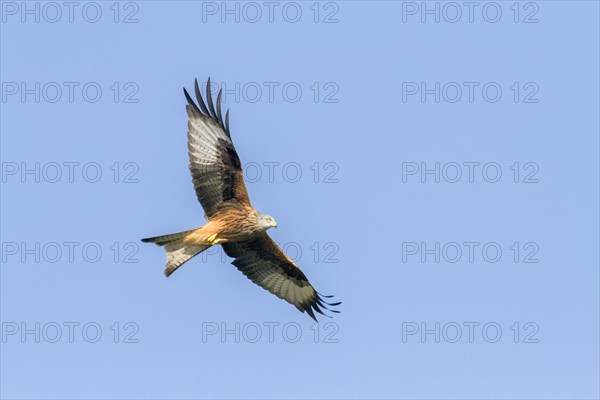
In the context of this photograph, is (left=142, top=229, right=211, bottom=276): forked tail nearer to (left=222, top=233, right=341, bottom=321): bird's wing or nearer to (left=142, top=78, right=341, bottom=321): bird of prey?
(left=142, top=78, right=341, bottom=321): bird of prey

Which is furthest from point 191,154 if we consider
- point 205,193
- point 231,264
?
point 231,264

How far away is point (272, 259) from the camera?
15438 millimetres

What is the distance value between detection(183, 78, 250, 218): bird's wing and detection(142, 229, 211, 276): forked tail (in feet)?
1.84

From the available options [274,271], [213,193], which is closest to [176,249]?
[213,193]

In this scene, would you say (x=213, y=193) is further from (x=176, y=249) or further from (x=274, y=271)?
(x=274, y=271)

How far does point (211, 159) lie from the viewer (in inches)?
563

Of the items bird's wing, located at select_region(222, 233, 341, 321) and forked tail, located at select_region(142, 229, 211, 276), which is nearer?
forked tail, located at select_region(142, 229, 211, 276)

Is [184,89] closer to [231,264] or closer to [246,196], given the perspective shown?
[246,196]

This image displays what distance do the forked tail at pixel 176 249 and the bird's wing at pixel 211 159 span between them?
0.56m

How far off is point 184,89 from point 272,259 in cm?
267

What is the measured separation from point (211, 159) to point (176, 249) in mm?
1222

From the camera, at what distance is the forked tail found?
1393 cm

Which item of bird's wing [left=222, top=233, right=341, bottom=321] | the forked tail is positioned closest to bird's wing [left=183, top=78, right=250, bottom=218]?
the forked tail

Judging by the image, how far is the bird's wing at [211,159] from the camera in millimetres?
14242
